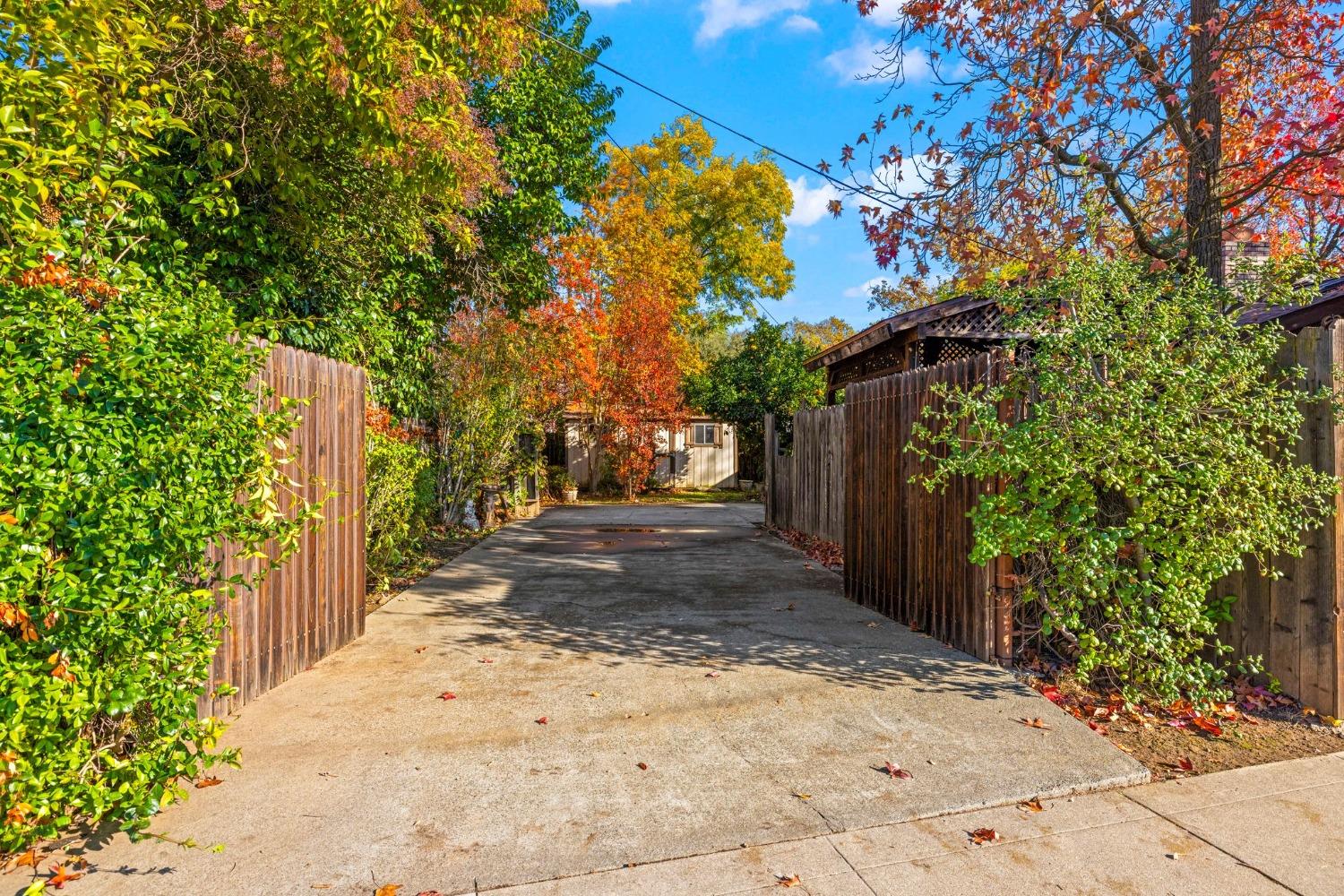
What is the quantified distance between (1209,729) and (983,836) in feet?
5.80

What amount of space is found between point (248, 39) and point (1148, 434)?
5992 mm

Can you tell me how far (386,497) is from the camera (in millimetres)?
7074

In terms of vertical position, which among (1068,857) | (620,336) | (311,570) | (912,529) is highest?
(620,336)

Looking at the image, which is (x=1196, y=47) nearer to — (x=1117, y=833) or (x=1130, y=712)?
(x=1130, y=712)

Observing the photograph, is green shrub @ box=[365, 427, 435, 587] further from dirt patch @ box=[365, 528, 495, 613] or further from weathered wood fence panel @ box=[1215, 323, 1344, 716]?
weathered wood fence panel @ box=[1215, 323, 1344, 716]

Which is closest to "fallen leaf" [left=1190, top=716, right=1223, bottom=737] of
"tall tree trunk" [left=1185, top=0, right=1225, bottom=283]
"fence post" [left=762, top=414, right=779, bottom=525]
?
"tall tree trunk" [left=1185, top=0, right=1225, bottom=283]

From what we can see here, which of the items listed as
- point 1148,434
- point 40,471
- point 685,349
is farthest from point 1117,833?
point 685,349

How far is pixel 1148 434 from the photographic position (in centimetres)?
367

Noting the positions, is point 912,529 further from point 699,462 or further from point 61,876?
point 699,462

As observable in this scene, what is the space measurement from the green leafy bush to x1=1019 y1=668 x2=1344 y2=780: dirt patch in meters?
0.12

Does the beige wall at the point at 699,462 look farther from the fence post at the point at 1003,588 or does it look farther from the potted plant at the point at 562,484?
the fence post at the point at 1003,588

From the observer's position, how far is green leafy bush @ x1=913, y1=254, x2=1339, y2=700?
11.7 ft

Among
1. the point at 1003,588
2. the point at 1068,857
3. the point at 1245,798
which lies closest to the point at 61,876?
the point at 1068,857

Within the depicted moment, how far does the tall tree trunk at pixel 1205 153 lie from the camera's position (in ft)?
17.2
